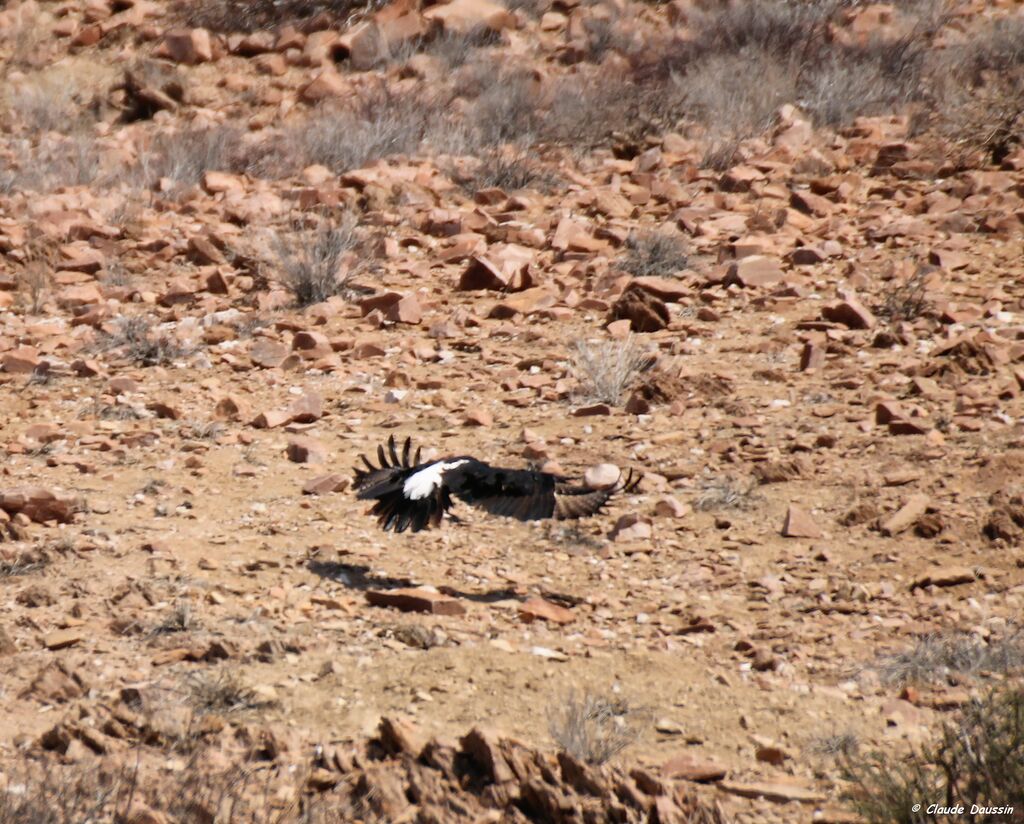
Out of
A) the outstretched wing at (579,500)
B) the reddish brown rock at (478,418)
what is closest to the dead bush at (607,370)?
the reddish brown rock at (478,418)

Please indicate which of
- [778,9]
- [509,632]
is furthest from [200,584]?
[778,9]

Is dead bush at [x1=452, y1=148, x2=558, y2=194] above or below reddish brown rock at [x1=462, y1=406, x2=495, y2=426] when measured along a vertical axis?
below

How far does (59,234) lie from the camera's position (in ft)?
31.4

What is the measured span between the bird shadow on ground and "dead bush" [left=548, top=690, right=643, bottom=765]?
3.07 feet

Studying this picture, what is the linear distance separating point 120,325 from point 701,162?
5.00 m

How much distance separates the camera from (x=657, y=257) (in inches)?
337

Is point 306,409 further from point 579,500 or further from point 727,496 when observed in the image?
point 727,496

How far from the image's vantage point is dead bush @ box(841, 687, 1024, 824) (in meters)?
3.12

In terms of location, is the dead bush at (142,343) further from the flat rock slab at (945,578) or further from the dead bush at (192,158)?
the flat rock slab at (945,578)

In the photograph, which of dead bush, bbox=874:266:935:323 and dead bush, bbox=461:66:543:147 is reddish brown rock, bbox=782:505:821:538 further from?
dead bush, bbox=461:66:543:147

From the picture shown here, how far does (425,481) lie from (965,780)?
8.13 feet

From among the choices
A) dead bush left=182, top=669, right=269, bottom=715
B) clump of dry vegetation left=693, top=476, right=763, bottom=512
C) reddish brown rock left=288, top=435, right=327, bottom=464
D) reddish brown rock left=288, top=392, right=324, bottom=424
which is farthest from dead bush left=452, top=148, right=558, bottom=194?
dead bush left=182, top=669, right=269, bottom=715

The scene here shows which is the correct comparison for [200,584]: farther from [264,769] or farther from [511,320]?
[511,320]

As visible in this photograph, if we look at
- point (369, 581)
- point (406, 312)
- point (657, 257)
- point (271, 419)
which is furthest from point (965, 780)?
point (657, 257)
